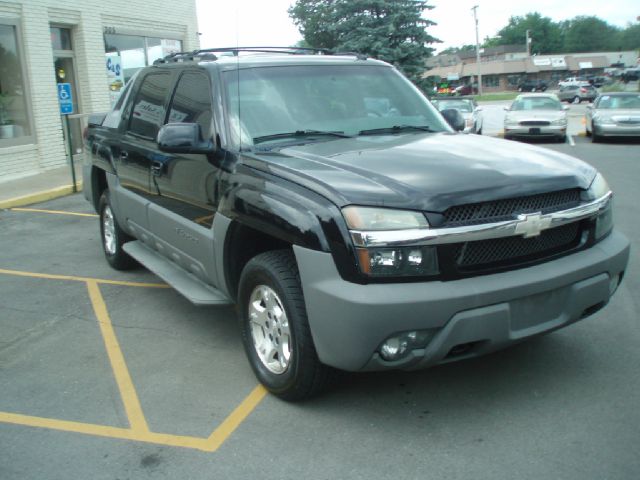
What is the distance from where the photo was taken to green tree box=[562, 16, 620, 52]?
14412 centimetres

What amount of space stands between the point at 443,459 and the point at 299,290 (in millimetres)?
1098

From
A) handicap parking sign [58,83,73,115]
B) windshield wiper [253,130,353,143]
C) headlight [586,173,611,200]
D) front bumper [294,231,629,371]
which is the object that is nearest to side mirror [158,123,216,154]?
windshield wiper [253,130,353,143]

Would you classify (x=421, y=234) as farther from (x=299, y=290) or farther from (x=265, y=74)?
(x=265, y=74)

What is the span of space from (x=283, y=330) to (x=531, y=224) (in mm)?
1431

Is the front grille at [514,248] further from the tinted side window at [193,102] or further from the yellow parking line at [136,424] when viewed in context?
the tinted side window at [193,102]

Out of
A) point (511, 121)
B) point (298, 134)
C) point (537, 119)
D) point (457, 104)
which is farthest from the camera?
point (457, 104)

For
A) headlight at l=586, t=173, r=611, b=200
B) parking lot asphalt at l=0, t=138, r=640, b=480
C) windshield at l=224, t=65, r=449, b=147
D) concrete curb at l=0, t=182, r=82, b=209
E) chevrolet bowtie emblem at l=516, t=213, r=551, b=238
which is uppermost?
windshield at l=224, t=65, r=449, b=147

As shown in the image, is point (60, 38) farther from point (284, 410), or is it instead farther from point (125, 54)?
point (284, 410)

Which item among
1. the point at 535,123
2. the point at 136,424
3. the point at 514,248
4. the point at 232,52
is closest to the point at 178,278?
the point at 136,424

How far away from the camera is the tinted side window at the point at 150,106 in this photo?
5375 millimetres

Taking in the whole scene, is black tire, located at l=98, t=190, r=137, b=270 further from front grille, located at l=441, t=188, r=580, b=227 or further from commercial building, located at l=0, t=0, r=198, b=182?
commercial building, located at l=0, t=0, r=198, b=182

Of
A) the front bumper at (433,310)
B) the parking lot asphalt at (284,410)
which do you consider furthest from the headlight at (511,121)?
the front bumper at (433,310)

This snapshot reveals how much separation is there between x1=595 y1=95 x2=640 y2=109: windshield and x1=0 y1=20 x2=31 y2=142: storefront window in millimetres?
16016

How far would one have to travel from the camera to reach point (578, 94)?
A: 5688 centimetres
